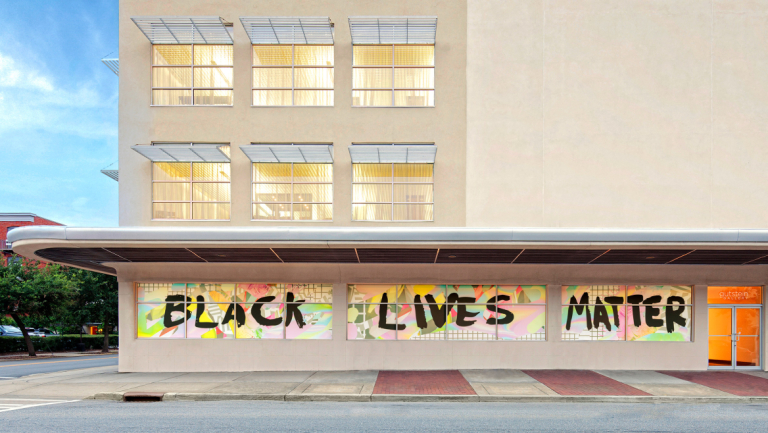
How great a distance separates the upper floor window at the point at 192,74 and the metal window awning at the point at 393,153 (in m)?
4.56

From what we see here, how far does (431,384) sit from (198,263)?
7.86 metres

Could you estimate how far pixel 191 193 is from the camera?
1360cm

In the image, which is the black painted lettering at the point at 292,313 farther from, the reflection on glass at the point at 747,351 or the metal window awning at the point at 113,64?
the reflection on glass at the point at 747,351

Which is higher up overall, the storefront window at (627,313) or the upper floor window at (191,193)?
the upper floor window at (191,193)

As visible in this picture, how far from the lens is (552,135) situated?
1327 centimetres

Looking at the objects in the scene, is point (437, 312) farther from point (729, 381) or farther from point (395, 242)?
point (729, 381)

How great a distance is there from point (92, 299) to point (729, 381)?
37199 mm

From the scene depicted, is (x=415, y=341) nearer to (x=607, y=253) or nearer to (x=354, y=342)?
(x=354, y=342)

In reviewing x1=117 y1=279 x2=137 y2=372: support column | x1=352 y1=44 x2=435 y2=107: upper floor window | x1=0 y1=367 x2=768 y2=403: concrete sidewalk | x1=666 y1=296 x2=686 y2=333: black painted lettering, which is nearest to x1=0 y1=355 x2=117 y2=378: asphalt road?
x1=0 y1=367 x2=768 y2=403: concrete sidewalk

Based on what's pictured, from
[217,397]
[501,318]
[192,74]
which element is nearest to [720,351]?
[501,318]

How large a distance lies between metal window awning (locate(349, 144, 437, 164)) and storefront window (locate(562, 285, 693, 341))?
240 inches

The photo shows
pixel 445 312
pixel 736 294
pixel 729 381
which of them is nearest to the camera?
pixel 729 381

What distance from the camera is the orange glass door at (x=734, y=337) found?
13484mm

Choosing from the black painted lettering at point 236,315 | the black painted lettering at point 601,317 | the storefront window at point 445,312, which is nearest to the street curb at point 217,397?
the black painted lettering at point 236,315
